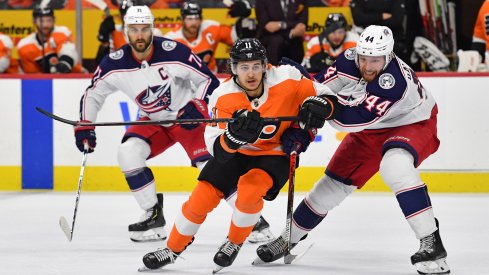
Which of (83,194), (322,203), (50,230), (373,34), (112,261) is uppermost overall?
(373,34)

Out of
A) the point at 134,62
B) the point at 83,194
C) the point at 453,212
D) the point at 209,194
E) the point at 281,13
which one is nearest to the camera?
the point at 209,194

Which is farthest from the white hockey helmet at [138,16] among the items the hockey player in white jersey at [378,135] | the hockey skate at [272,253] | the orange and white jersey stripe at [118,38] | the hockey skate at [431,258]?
the orange and white jersey stripe at [118,38]

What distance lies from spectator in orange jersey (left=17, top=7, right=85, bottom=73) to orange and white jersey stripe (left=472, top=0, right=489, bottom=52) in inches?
118

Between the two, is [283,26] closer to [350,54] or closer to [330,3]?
[330,3]

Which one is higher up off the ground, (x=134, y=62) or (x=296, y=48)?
(x=134, y=62)

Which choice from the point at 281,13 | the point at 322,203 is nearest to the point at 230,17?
the point at 281,13

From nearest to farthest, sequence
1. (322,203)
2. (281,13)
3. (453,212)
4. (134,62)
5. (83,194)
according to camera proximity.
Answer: (322,203)
(134,62)
(453,212)
(83,194)
(281,13)

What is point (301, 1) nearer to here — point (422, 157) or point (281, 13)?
point (281, 13)

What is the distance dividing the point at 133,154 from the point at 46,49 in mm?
3224

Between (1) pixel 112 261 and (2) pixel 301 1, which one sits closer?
(1) pixel 112 261

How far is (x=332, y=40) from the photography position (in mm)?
8320

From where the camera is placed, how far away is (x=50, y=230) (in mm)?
6129

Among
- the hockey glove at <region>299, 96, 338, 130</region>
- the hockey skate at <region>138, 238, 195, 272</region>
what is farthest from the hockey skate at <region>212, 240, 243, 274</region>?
the hockey glove at <region>299, 96, 338, 130</region>

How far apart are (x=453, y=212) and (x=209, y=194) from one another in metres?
2.57
